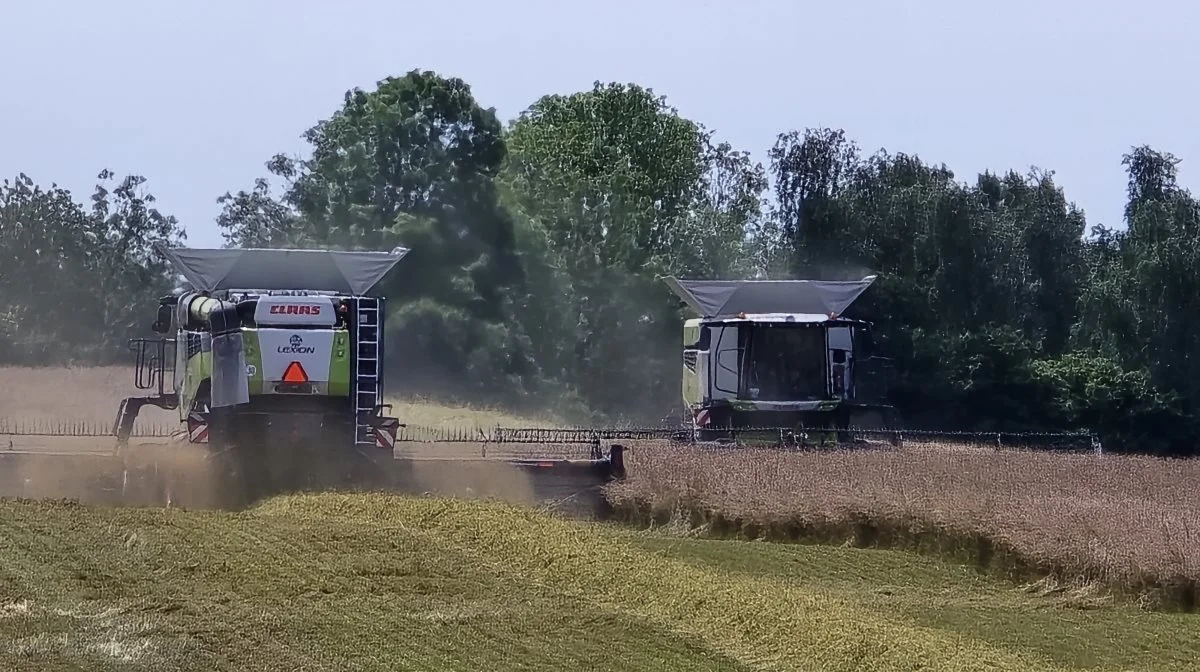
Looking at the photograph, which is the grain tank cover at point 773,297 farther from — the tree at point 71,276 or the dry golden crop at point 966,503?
the tree at point 71,276

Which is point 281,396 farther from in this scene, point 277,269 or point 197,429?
point 277,269

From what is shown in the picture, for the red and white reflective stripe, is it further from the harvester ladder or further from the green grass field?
the green grass field

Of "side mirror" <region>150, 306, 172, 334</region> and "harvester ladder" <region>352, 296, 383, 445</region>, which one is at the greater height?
"side mirror" <region>150, 306, 172, 334</region>

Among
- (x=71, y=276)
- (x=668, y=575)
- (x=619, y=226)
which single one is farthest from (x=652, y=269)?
(x=668, y=575)

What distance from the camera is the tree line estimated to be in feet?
132

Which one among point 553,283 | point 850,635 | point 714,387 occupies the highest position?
point 553,283

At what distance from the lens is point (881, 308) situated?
41.4 meters

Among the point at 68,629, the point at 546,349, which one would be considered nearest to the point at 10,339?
the point at 546,349

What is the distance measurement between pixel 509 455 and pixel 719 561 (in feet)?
14.7

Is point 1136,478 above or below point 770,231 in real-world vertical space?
below

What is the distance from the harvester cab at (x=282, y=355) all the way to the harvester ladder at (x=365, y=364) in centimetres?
1

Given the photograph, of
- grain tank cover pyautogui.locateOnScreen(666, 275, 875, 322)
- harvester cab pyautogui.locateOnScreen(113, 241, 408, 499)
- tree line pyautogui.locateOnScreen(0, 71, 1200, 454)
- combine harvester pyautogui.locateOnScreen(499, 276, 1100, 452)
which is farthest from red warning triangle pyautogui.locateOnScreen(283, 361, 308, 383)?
tree line pyautogui.locateOnScreen(0, 71, 1200, 454)

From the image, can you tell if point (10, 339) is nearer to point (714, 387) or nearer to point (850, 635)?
point (714, 387)

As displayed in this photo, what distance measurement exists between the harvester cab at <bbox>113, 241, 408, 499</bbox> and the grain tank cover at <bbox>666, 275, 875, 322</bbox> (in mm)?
7246
